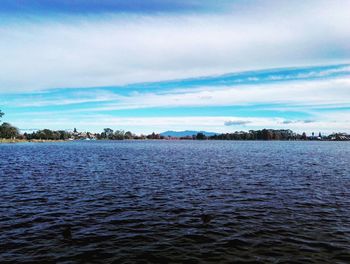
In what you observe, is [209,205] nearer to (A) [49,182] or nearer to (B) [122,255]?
(B) [122,255]

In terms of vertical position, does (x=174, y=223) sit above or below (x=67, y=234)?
below

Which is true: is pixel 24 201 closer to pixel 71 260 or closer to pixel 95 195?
pixel 95 195

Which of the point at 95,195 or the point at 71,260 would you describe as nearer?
the point at 71,260

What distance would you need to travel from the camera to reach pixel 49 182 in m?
46.1

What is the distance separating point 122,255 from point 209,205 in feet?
47.2

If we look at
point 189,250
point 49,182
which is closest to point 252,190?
point 189,250

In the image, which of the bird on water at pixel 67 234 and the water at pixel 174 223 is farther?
the bird on water at pixel 67 234

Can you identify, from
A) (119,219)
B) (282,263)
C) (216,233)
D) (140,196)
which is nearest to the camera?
(282,263)

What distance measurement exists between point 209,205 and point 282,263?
1409 centimetres

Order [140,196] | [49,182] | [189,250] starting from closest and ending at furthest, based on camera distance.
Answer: [189,250] → [140,196] → [49,182]

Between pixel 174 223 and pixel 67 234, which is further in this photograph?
pixel 174 223

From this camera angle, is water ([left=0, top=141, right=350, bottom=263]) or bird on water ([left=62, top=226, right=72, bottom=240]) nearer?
water ([left=0, top=141, right=350, bottom=263])

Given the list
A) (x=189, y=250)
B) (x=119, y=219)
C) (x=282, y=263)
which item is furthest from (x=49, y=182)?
(x=282, y=263)

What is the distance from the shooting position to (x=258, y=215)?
27672mm
